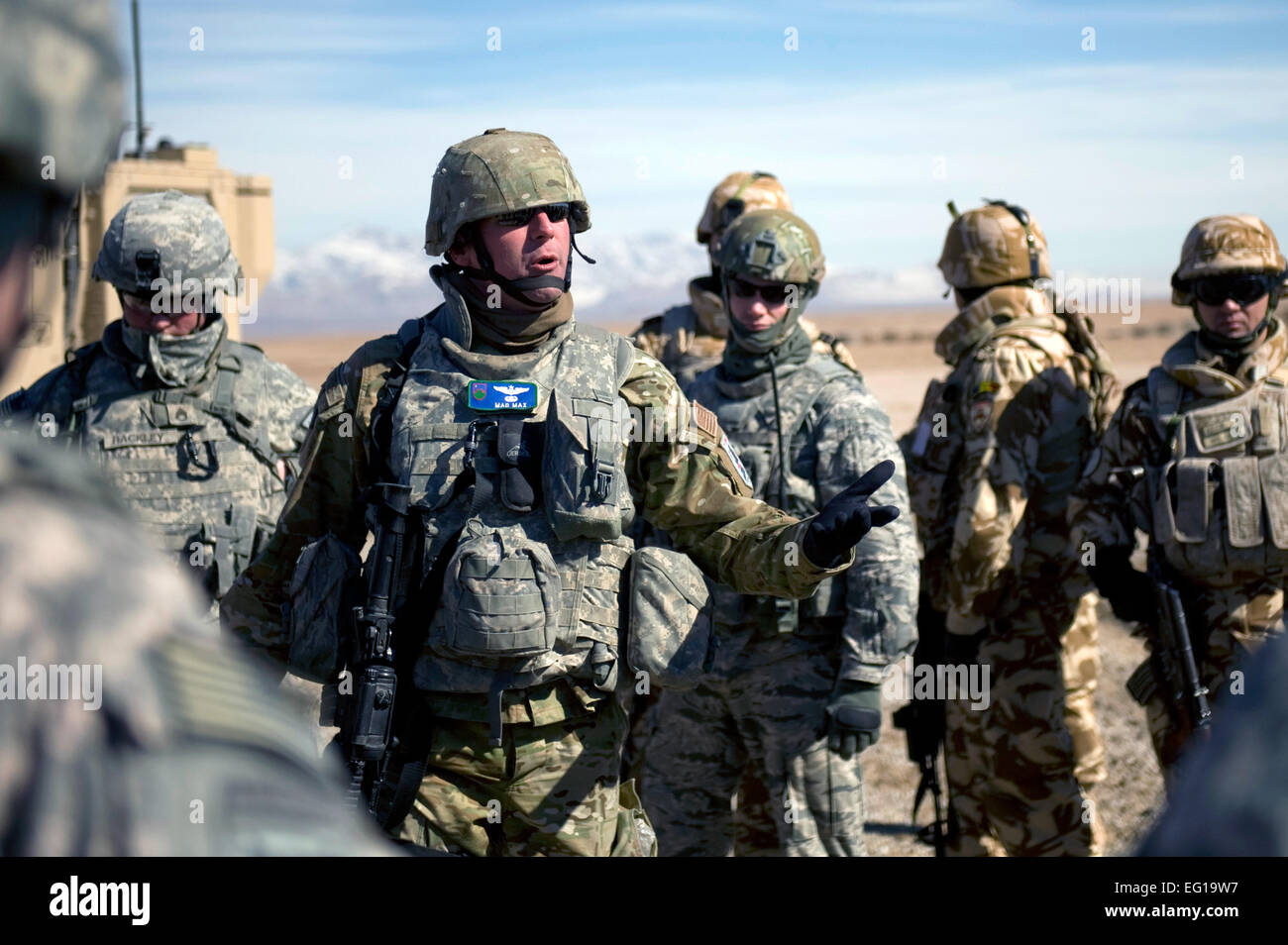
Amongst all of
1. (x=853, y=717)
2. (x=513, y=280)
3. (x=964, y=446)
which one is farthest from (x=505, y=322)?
(x=964, y=446)

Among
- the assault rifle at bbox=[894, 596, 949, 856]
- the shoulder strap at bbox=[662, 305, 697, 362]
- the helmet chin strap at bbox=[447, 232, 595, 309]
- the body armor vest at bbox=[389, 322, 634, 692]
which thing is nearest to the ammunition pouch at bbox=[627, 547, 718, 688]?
the body armor vest at bbox=[389, 322, 634, 692]

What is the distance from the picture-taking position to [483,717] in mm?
3600

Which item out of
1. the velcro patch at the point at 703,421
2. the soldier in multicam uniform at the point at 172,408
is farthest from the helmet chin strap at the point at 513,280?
the soldier in multicam uniform at the point at 172,408

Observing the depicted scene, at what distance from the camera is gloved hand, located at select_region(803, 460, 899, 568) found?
3457 mm

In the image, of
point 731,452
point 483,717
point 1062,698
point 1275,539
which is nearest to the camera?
point 483,717

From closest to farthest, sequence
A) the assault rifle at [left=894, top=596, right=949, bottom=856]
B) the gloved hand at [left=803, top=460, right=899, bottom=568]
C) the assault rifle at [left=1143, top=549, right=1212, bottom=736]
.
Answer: the gloved hand at [left=803, top=460, right=899, bottom=568], the assault rifle at [left=1143, top=549, right=1212, bottom=736], the assault rifle at [left=894, top=596, right=949, bottom=856]

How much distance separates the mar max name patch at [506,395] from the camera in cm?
368

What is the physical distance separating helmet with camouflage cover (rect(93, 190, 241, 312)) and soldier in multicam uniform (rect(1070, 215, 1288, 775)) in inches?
135

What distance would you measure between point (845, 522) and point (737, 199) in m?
4.75

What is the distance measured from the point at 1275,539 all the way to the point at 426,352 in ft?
10.1

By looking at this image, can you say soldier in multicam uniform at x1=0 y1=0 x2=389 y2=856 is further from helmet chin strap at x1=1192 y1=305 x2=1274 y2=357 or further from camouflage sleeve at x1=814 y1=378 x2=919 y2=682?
helmet chin strap at x1=1192 y1=305 x2=1274 y2=357

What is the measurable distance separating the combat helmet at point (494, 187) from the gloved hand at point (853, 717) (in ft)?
5.68
